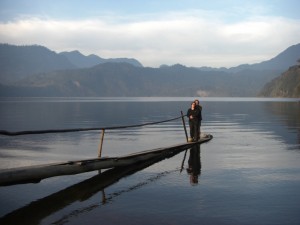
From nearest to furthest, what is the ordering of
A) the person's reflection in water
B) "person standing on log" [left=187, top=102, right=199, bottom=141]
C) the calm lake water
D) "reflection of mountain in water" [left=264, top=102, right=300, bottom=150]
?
1. the calm lake water
2. the person's reflection in water
3. "person standing on log" [left=187, top=102, right=199, bottom=141]
4. "reflection of mountain in water" [left=264, top=102, right=300, bottom=150]

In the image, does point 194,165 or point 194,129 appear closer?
point 194,165

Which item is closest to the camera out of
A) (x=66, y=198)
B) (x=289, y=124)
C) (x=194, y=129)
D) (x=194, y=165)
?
(x=66, y=198)

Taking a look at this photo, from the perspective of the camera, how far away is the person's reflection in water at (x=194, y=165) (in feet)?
50.5

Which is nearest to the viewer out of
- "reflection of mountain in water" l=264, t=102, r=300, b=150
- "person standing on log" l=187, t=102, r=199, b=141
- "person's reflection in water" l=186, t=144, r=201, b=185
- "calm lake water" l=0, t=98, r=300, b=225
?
"calm lake water" l=0, t=98, r=300, b=225

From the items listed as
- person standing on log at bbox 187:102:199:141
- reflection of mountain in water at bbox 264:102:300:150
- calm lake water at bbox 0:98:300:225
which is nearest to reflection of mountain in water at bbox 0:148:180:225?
calm lake water at bbox 0:98:300:225

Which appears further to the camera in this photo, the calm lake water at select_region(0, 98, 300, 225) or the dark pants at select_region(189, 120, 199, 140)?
the dark pants at select_region(189, 120, 199, 140)

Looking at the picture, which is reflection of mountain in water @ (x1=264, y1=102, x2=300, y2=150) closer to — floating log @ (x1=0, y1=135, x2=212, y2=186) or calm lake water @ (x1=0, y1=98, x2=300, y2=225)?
calm lake water @ (x1=0, y1=98, x2=300, y2=225)

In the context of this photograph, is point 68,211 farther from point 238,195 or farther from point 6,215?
point 238,195

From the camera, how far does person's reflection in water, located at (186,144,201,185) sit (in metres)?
15.4

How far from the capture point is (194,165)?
60.4ft

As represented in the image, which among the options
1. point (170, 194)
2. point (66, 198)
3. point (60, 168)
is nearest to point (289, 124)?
point (170, 194)

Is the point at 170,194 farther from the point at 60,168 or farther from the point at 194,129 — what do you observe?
the point at 194,129

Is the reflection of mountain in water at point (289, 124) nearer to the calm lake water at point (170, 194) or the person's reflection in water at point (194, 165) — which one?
the person's reflection in water at point (194, 165)

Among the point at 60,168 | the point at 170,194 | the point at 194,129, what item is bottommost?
the point at 170,194
